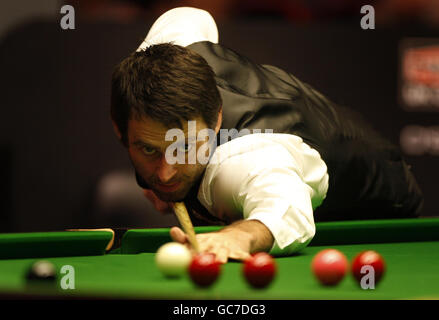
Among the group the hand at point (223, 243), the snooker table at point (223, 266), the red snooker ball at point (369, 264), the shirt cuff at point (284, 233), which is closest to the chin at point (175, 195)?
the snooker table at point (223, 266)

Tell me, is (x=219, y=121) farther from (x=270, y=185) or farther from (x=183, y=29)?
(x=183, y=29)

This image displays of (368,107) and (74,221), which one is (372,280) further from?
(368,107)

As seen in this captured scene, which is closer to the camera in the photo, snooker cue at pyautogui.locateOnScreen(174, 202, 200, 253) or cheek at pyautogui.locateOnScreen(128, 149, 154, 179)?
snooker cue at pyautogui.locateOnScreen(174, 202, 200, 253)

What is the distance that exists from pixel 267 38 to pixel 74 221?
200 centimetres

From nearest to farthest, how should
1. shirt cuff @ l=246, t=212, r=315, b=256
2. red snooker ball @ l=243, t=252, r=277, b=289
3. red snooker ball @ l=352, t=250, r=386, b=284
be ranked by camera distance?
red snooker ball @ l=243, t=252, r=277, b=289
red snooker ball @ l=352, t=250, r=386, b=284
shirt cuff @ l=246, t=212, r=315, b=256

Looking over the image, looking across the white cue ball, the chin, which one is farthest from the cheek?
the white cue ball

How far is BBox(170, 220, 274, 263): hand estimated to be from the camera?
2.31 metres

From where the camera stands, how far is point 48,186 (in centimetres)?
565

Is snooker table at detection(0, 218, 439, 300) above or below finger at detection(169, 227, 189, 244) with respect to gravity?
below

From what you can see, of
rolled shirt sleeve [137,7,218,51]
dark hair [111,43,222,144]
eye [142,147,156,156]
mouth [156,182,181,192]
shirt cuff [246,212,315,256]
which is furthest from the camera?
rolled shirt sleeve [137,7,218,51]

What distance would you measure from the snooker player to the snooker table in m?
0.16

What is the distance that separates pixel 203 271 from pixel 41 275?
1.29 ft

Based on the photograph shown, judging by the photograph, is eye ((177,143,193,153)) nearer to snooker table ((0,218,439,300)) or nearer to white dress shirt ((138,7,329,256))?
white dress shirt ((138,7,329,256))
